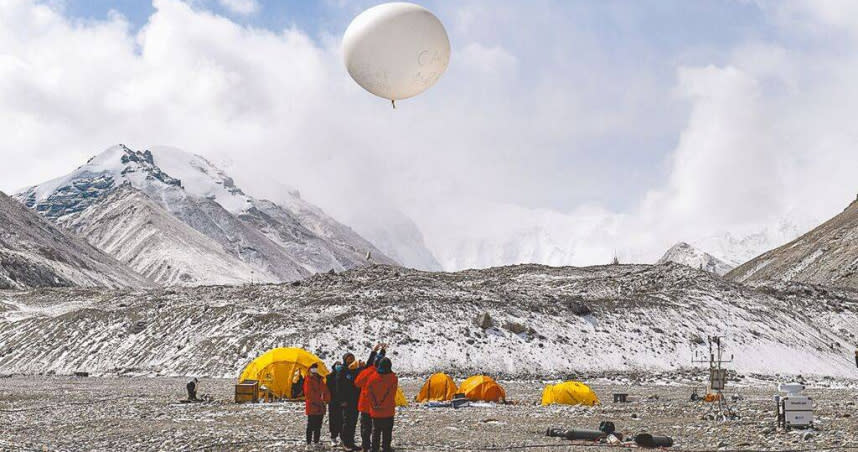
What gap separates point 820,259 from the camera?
363 ft

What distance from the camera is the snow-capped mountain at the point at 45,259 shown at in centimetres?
12331

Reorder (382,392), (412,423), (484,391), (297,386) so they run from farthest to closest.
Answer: (484,391) → (297,386) → (412,423) → (382,392)

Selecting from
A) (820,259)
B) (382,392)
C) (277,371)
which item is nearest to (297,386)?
(277,371)

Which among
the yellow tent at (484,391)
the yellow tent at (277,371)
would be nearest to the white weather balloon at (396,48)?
the yellow tent at (277,371)

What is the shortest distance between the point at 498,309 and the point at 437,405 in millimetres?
25407

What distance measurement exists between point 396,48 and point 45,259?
452 ft

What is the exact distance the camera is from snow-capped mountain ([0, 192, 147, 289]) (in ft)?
405

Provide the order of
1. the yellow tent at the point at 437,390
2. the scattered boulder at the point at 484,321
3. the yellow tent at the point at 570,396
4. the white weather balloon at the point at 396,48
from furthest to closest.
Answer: the scattered boulder at the point at 484,321 < the yellow tent at the point at 437,390 < the yellow tent at the point at 570,396 < the white weather balloon at the point at 396,48

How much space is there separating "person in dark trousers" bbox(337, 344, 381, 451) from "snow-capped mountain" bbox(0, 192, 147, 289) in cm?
11307

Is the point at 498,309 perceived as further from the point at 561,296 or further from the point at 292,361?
the point at 292,361

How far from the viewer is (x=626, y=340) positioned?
170 ft

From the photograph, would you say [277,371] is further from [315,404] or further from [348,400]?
[348,400]

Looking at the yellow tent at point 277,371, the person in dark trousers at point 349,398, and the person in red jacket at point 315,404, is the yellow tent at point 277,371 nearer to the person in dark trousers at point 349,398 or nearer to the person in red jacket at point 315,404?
the person in red jacket at point 315,404

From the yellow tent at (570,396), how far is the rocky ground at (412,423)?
0.82 metres
